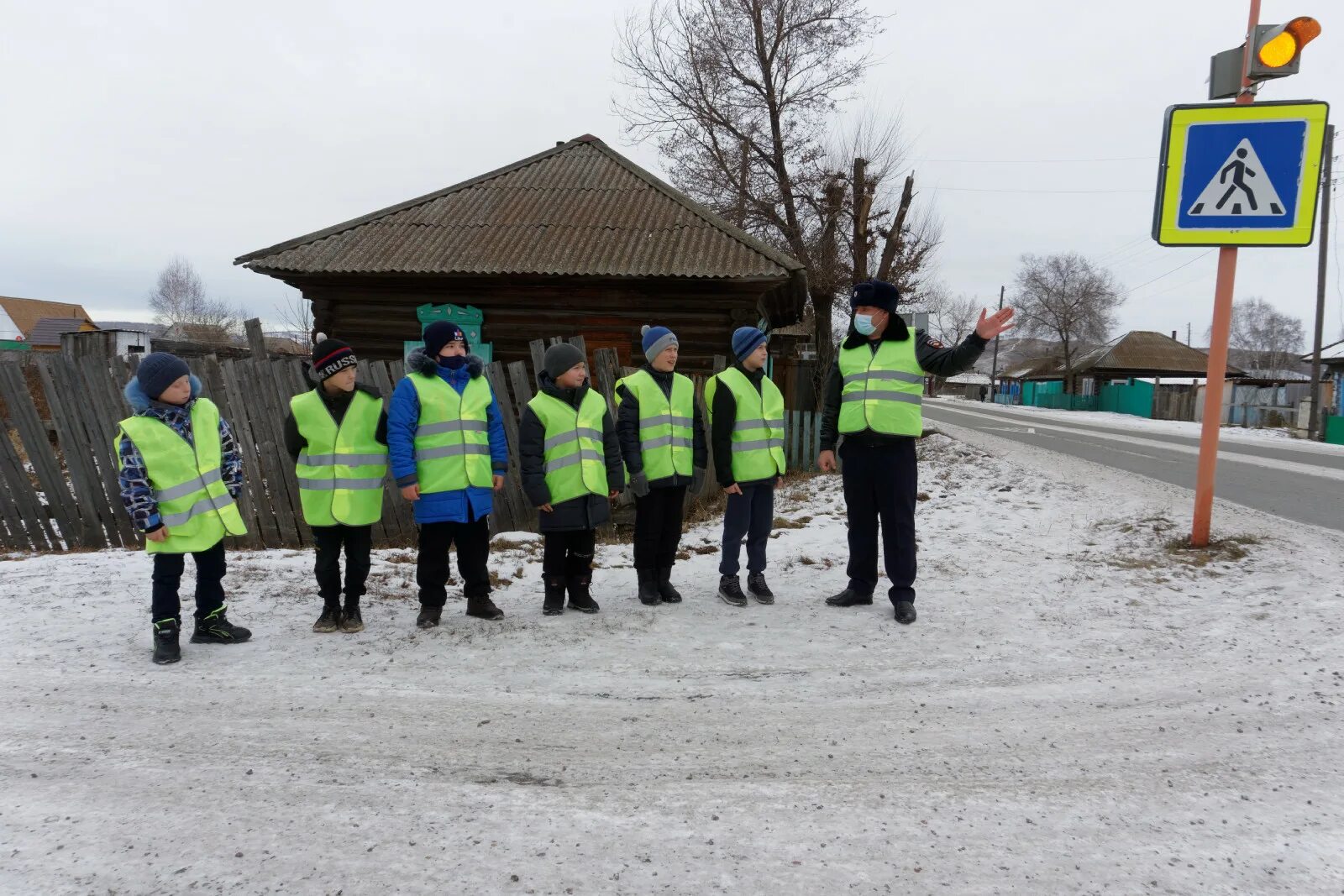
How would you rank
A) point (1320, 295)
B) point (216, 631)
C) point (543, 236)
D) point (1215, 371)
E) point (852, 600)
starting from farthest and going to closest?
point (1320, 295)
point (543, 236)
point (1215, 371)
point (852, 600)
point (216, 631)

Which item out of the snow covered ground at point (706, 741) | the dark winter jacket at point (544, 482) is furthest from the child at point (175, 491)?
the dark winter jacket at point (544, 482)

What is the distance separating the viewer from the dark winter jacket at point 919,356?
4082mm

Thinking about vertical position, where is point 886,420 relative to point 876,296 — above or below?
below

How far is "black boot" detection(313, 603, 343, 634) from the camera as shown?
13.4 feet

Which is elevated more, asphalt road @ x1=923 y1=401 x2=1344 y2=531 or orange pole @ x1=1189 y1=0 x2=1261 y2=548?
orange pole @ x1=1189 y1=0 x2=1261 y2=548

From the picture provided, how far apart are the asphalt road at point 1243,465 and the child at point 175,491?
776 cm

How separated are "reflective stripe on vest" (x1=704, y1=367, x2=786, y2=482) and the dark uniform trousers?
1.44 feet

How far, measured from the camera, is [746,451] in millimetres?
4617

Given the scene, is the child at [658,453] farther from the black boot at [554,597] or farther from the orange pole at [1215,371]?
the orange pole at [1215,371]

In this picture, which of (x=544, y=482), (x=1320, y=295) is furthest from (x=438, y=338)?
(x=1320, y=295)

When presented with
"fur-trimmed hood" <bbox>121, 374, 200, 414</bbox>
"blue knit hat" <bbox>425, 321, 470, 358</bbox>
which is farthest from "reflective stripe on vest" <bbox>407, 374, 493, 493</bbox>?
"fur-trimmed hood" <bbox>121, 374, 200, 414</bbox>

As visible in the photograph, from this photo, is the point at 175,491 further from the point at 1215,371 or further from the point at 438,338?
the point at 1215,371

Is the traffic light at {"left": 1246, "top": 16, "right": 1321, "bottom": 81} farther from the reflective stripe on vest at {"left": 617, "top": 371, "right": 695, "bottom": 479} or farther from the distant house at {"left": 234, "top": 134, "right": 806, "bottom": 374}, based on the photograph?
the distant house at {"left": 234, "top": 134, "right": 806, "bottom": 374}

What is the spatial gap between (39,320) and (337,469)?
70606 millimetres
